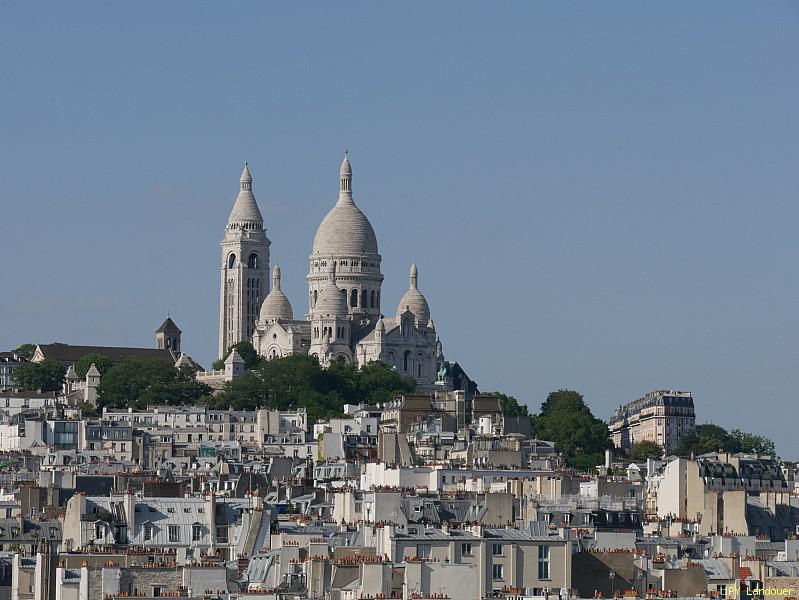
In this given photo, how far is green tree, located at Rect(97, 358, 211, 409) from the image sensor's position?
632 feet

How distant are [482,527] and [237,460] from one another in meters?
69.1

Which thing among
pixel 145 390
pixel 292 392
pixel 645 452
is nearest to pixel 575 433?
pixel 645 452

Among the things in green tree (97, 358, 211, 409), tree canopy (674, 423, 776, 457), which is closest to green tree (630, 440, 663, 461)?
tree canopy (674, 423, 776, 457)

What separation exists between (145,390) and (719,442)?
40.2 metres

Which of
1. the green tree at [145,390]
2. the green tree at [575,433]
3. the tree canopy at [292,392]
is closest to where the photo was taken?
the green tree at [575,433]

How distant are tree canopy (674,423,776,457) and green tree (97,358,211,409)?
30.2 metres

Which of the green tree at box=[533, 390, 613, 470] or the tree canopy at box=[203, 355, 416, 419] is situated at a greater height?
the tree canopy at box=[203, 355, 416, 419]

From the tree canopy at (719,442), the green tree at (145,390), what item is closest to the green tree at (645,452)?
the tree canopy at (719,442)

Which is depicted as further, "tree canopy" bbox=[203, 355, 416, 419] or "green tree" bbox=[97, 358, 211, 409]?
"green tree" bbox=[97, 358, 211, 409]

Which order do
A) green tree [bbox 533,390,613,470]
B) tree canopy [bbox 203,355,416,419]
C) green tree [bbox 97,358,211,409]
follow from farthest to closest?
green tree [bbox 97,358,211,409], tree canopy [bbox 203,355,416,419], green tree [bbox 533,390,613,470]

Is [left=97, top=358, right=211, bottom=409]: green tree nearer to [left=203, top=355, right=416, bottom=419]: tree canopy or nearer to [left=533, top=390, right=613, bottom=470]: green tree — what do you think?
[left=203, top=355, right=416, bottom=419]: tree canopy

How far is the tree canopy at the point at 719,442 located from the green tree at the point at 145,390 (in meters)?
30.2

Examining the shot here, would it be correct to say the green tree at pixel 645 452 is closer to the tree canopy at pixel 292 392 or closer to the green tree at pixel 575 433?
the green tree at pixel 575 433

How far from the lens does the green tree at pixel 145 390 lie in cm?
19275
